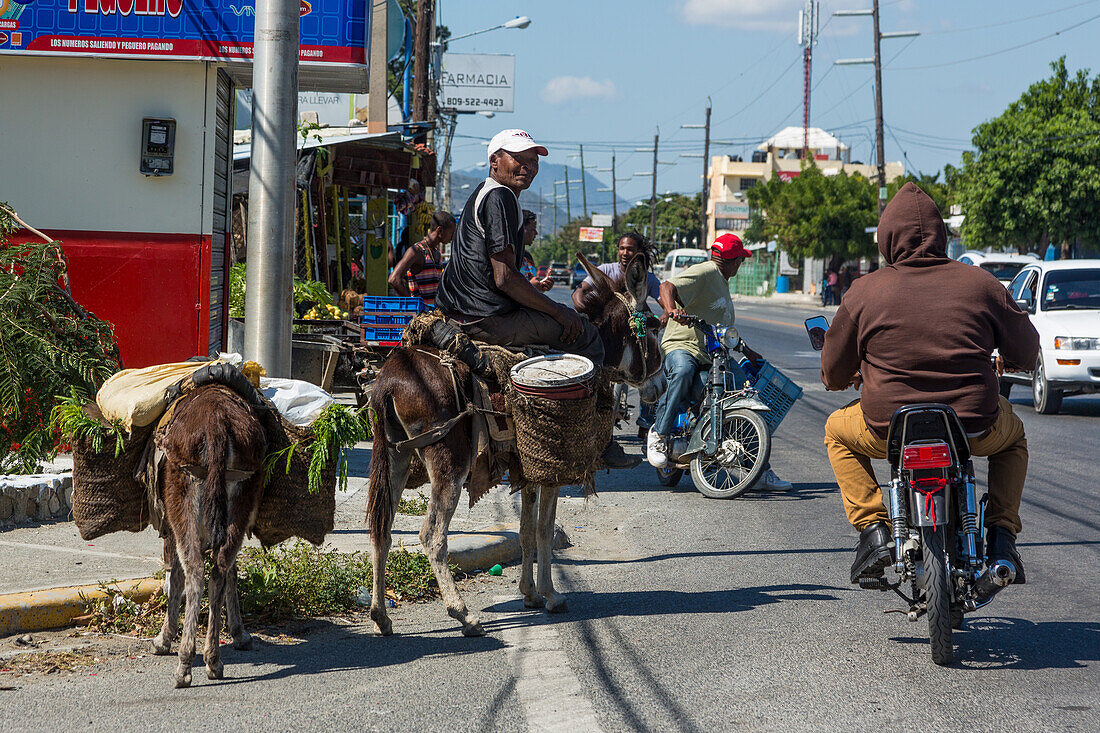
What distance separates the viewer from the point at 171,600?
16.4ft

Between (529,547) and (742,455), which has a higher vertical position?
(742,455)

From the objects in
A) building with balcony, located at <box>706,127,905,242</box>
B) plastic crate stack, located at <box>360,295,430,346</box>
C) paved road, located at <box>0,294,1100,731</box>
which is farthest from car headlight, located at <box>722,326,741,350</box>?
building with balcony, located at <box>706,127,905,242</box>

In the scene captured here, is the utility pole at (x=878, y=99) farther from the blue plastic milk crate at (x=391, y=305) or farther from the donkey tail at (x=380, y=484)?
the donkey tail at (x=380, y=484)

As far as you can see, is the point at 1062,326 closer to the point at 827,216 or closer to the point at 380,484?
the point at 380,484

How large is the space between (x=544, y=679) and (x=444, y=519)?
1.01m

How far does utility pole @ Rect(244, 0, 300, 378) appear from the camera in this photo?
20.1 ft

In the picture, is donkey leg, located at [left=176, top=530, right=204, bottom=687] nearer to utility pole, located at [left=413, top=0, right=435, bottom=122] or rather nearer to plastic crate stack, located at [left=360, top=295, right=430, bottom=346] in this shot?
plastic crate stack, located at [left=360, top=295, right=430, bottom=346]

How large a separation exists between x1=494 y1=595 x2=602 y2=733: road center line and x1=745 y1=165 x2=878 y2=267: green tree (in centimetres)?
5213

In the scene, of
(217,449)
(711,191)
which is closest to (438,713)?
(217,449)

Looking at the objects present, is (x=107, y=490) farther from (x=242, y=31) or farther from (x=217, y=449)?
(x=242, y=31)

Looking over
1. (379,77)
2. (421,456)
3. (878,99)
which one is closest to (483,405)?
(421,456)

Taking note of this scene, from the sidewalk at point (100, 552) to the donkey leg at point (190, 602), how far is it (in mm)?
1208

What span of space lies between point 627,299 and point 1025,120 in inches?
1384

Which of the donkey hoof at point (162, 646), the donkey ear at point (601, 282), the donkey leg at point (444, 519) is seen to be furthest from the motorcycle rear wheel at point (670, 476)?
the donkey hoof at point (162, 646)
